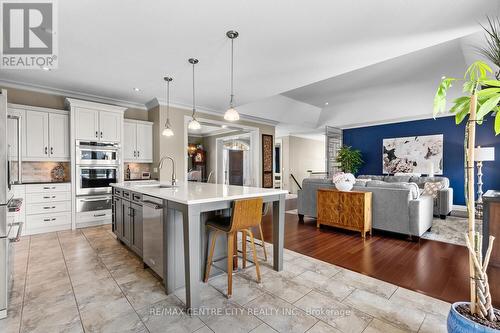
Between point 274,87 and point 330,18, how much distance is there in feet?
7.13

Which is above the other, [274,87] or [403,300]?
[274,87]

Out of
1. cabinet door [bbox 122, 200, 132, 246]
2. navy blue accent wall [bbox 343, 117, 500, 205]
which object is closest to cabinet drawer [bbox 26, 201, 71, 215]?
cabinet door [bbox 122, 200, 132, 246]

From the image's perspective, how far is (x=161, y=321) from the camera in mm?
1790

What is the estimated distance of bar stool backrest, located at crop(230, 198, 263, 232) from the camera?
2060mm

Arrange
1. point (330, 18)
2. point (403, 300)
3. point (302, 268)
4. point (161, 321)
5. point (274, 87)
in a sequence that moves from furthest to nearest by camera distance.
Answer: point (274, 87) → point (302, 268) → point (330, 18) → point (403, 300) → point (161, 321)

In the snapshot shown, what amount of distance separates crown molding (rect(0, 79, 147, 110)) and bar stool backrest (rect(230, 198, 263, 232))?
15.0ft

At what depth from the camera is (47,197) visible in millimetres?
4152

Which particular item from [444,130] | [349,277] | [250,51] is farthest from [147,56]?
[444,130]

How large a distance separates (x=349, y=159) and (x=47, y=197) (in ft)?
25.7

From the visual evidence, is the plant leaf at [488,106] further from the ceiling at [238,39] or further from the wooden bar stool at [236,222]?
the wooden bar stool at [236,222]

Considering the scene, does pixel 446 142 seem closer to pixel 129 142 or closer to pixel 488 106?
pixel 488 106

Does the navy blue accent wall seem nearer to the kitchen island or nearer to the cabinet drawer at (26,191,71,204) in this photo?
the kitchen island

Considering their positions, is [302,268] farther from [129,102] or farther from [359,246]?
[129,102]

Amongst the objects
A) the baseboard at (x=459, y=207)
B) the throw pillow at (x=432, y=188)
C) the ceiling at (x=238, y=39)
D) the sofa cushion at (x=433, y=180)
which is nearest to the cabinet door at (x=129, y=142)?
the ceiling at (x=238, y=39)
